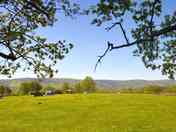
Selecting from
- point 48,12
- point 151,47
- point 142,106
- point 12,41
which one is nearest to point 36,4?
point 48,12

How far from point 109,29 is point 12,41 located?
451 cm

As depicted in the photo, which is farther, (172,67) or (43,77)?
(43,77)

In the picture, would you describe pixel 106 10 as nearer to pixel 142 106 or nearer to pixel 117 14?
pixel 117 14

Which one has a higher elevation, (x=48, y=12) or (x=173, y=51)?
(x=48, y=12)

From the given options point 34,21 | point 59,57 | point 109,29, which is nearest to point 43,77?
point 59,57

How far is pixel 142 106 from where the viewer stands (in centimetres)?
7544

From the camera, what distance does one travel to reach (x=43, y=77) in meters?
15.2

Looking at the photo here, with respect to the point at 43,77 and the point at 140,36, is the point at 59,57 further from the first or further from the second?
the point at 140,36

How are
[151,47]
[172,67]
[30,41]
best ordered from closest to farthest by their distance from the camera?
[151,47]
[172,67]
[30,41]

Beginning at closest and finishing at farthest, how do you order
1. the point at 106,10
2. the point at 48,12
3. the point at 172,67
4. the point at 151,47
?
the point at 106,10 < the point at 151,47 < the point at 172,67 < the point at 48,12

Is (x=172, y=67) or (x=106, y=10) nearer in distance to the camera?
(x=106, y=10)

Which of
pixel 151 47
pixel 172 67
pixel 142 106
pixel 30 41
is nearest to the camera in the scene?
pixel 151 47

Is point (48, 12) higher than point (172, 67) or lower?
higher

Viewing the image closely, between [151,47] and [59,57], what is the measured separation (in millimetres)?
3865
